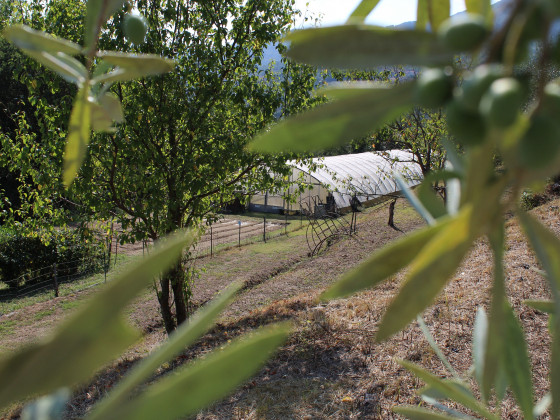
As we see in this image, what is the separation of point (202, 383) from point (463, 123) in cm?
17

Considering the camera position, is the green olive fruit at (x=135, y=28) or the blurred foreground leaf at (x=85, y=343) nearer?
the blurred foreground leaf at (x=85, y=343)

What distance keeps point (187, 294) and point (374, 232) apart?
5.44m

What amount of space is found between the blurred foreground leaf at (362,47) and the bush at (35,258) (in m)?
8.32

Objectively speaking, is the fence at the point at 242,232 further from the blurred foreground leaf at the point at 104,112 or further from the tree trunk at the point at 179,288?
the blurred foreground leaf at the point at 104,112

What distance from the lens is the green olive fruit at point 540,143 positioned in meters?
0.18

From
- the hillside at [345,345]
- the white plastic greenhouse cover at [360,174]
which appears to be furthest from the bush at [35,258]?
the white plastic greenhouse cover at [360,174]

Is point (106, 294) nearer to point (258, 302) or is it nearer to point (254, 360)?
point (254, 360)

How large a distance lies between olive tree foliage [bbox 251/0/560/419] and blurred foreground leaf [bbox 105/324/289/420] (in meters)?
0.04

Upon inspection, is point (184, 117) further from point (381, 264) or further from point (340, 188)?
point (340, 188)

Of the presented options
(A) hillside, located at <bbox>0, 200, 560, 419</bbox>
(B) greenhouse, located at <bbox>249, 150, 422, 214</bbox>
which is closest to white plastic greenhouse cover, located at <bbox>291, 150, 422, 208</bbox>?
(B) greenhouse, located at <bbox>249, 150, 422, 214</bbox>

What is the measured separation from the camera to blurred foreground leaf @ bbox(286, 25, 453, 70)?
22cm

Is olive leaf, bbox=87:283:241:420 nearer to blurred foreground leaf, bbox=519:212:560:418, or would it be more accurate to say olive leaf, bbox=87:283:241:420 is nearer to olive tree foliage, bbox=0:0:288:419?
olive tree foliage, bbox=0:0:288:419

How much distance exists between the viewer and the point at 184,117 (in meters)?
4.06

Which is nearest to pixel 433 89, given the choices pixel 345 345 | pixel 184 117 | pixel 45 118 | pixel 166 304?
pixel 345 345
